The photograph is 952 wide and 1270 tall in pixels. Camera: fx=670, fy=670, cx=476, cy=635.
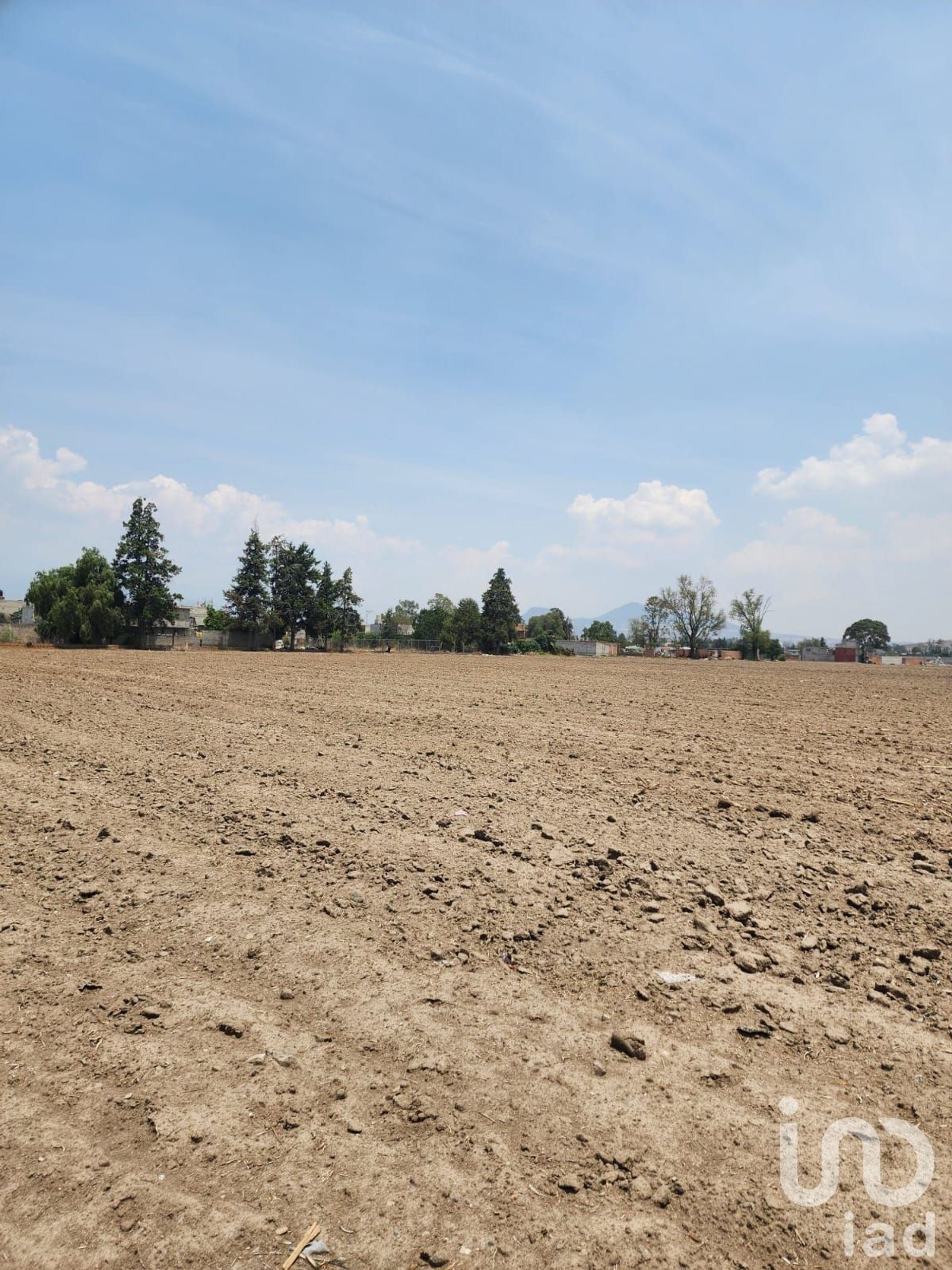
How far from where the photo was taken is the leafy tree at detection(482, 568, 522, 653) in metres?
78.9

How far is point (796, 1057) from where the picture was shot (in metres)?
2.72

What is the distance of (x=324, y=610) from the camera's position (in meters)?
64.2

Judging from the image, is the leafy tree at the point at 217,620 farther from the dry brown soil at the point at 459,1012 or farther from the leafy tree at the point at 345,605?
the dry brown soil at the point at 459,1012

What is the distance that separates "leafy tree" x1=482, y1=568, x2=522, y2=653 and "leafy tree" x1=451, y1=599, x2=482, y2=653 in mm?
800

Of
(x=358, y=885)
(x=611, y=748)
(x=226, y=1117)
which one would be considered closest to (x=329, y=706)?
(x=611, y=748)

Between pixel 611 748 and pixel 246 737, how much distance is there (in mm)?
4971

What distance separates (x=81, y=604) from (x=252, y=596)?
50.9 ft

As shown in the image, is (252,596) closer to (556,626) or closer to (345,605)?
(345,605)

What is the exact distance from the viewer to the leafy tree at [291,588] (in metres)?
63.0

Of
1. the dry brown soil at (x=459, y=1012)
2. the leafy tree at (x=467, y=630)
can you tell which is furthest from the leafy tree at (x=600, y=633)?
the dry brown soil at (x=459, y=1012)

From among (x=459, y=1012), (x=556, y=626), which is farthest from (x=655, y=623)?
(x=459, y=1012)

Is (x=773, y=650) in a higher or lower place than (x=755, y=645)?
lower

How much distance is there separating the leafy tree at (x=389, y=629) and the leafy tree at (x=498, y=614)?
460 inches

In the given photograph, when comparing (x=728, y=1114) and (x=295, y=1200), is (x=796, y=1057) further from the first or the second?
(x=295, y=1200)
